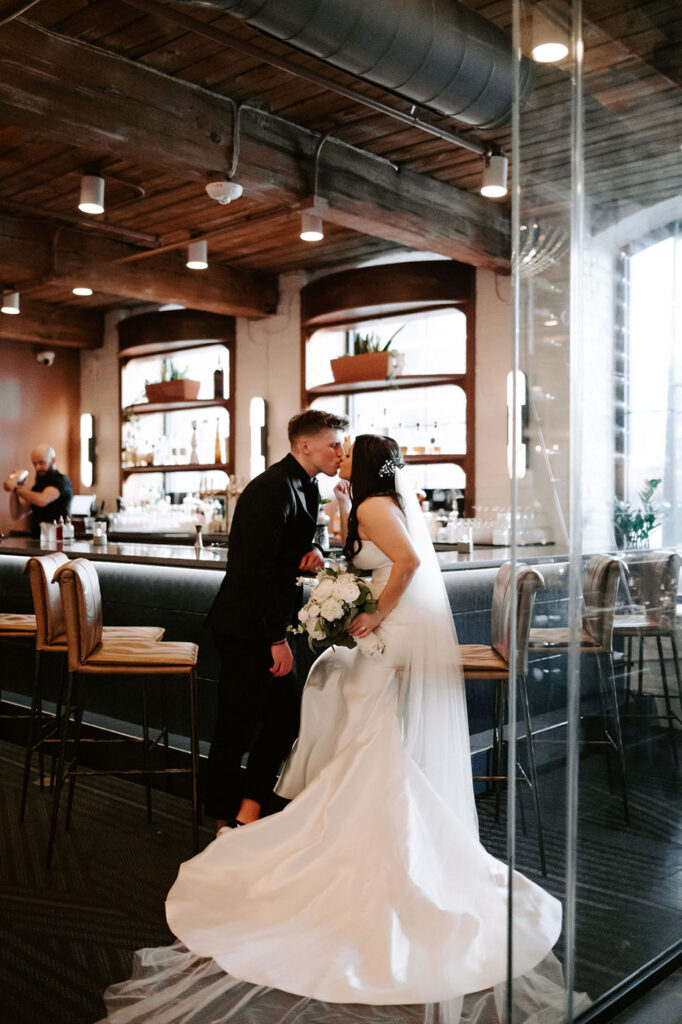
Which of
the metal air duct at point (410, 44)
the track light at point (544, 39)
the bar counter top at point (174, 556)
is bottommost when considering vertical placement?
the bar counter top at point (174, 556)

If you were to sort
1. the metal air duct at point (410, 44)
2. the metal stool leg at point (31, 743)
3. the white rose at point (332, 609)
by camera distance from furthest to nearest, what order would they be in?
the metal stool leg at point (31, 743)
the white rose at point (332, 609)
the metal air duct at point (410, 44)

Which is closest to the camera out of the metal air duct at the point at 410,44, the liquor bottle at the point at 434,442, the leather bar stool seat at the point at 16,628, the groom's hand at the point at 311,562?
the metal air duct at the point at 410,44

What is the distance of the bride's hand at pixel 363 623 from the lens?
2928 mm

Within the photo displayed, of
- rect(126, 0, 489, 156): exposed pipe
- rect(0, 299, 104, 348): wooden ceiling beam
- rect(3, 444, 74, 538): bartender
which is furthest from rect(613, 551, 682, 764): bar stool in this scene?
rect(0, 299, 104, 348): wooden ceiling beam

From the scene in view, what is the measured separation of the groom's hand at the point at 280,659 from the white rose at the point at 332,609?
0.35m

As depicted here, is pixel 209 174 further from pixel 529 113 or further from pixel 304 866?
pixel 304 866

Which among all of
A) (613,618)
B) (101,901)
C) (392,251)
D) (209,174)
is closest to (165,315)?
(392,251)

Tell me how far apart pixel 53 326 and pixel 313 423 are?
279 inches

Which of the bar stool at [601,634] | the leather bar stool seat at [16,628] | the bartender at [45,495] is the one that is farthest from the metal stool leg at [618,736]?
the bartender at [45,495]

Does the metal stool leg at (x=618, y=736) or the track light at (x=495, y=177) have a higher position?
the track light at (x=495, y=177)

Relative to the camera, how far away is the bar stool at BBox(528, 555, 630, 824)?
1.91 metres

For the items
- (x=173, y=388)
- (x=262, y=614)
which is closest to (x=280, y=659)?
(x=262, y=614)

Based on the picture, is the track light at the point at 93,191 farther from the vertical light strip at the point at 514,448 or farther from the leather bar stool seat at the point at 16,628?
the vertical light strip at the point at 514,448

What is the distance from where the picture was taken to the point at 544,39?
1.93m
